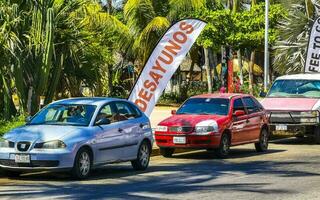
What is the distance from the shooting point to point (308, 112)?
22234 millimetres

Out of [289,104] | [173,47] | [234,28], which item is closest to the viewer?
[173,47]

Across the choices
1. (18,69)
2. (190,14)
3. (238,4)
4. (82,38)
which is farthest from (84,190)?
(238,4)

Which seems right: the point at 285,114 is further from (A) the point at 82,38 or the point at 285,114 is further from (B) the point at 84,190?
(B) the point at 84,190

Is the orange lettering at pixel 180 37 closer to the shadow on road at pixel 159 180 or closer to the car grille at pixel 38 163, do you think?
the shadow on road at pixel 159 180

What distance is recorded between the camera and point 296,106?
22656 mm

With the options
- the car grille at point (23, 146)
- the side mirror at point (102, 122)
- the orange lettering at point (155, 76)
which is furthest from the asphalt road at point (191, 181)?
the orange lettering at point (155, 76)

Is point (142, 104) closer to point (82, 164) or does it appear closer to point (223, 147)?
point (223, 147)

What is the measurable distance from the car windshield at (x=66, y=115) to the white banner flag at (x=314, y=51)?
17245mm

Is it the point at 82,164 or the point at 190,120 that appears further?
the point at 190,120

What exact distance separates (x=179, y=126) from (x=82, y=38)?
4.99 meters

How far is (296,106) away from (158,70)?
5.29 m

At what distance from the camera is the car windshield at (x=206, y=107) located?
18.7m

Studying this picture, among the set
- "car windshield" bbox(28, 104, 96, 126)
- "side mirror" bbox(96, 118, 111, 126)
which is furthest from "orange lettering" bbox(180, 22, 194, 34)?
"side mirror" bbox(96, 118, 111, 126)

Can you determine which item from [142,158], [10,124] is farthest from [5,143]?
[10,124]
